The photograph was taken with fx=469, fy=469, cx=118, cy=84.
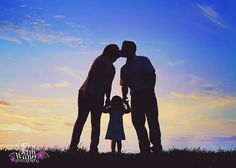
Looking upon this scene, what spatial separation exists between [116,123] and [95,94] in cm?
354

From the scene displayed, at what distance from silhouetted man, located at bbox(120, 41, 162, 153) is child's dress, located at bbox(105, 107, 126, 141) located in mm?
3372

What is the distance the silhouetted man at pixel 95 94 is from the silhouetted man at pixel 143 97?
21.9 inches

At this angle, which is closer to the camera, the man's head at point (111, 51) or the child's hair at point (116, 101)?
the man's head at point (111, 51)

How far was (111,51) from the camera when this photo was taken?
13898 mm

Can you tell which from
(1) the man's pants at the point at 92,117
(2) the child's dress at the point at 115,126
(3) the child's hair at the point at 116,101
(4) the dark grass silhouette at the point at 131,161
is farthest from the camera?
(2) the child's dress at the point at 115,126

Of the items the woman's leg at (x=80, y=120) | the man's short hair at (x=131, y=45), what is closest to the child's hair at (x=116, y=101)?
the woman's leg at (x=80, y=120)

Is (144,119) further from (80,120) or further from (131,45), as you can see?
(131,45)

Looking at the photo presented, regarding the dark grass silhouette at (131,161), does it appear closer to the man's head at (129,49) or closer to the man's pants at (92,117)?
the man's pants at (92,117)

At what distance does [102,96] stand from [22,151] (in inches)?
124

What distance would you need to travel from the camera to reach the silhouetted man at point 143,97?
13.5m

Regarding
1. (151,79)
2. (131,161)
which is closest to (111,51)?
(151,79)

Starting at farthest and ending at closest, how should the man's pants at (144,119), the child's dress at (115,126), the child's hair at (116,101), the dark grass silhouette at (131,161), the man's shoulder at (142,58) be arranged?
the child's dress at (115,126)
the child's hair at (116,101)
the man's shoulder at (142,58)
the man's pants at (144,119)
the dark grass silhouette at (131,161)

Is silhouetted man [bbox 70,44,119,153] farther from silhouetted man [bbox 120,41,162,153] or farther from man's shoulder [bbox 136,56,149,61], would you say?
man's shoulder [bbox 136,56,149,61]

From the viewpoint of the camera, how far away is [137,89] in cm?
1361
